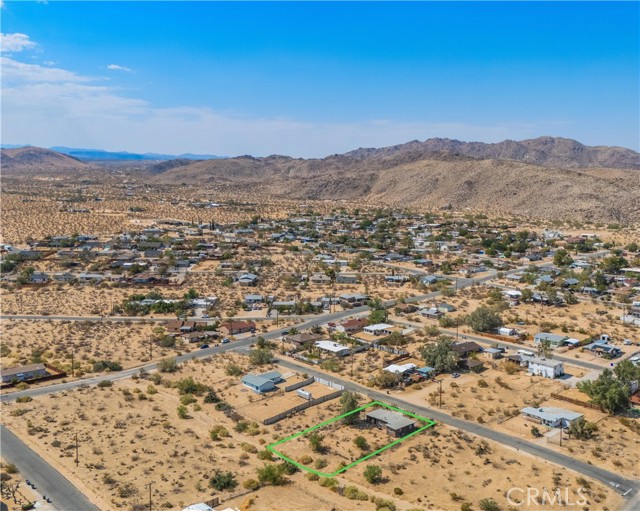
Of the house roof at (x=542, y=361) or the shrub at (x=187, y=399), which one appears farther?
the house roof at (x=542, y=361)

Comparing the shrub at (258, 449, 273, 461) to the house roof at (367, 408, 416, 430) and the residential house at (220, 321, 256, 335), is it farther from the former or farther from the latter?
the residential house at (220, 321, 256, 335)

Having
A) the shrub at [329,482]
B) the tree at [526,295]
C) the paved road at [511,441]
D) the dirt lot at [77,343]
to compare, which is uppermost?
the tree at [526,295]

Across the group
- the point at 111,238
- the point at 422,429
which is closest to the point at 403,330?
the point at 422,429

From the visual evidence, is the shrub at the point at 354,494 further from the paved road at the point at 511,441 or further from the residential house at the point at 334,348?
the residential house at the point at 334,348

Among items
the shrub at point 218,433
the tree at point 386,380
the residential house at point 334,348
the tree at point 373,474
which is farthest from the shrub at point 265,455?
the residential house at point 334,348

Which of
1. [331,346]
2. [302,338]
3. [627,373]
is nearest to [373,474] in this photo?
[331,346]

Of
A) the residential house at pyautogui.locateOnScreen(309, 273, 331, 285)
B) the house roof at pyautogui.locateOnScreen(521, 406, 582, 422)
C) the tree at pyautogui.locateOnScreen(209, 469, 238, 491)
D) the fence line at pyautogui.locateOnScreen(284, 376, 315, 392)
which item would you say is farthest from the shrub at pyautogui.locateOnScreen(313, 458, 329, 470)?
the residential house at pyautogui.locateOnScreen(309, 273, 331, 285)
